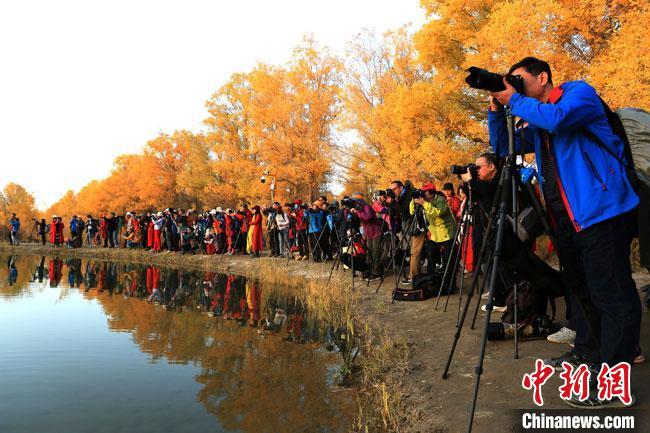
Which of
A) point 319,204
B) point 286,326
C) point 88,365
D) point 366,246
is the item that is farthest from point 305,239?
point 88,365

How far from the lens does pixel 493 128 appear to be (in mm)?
3281

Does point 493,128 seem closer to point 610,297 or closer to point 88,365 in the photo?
point 610,297

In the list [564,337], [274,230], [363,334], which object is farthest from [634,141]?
[274,230]

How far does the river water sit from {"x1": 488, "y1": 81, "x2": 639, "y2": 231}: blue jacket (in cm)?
227

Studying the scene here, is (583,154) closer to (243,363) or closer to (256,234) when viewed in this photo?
(243,363)

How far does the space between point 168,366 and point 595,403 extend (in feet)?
13.6

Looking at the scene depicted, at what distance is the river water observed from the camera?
3779 millimetres

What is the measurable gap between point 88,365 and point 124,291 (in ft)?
19.5

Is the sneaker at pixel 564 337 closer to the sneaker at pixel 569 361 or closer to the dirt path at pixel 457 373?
the dirt path at pixel 457 373

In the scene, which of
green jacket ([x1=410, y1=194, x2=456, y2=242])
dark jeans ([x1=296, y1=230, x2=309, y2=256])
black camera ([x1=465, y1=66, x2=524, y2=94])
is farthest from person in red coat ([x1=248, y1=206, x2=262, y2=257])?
black camera ([x1=465, y1=66, x2=524, y2=94])

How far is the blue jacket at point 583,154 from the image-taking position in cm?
262

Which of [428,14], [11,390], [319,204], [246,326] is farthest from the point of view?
[428,14]

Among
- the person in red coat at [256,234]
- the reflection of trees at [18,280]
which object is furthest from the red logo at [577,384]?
the person in red coat at [256,234]

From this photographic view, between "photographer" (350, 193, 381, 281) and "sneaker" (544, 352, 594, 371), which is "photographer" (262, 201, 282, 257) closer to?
"photographer" (350, 193, 381, 281)
